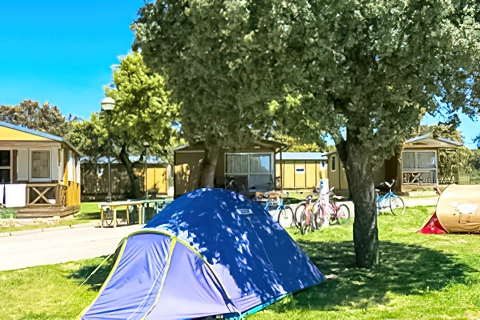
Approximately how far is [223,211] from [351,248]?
4.55 metres

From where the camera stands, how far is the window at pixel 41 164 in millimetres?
19625

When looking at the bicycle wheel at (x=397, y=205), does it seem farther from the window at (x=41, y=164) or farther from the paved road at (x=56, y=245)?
the window at (x=41, y=164)

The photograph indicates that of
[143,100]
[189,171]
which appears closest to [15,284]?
[143,100]

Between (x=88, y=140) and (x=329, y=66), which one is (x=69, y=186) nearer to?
(x=88, y=140)

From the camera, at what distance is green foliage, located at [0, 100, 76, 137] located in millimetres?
50688

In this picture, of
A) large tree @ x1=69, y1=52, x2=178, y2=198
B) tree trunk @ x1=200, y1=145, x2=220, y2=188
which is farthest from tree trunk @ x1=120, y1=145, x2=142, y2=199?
tree trunk @ x1=200, y1=145, x2=220, y2=188

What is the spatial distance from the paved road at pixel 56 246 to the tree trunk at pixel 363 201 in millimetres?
6020

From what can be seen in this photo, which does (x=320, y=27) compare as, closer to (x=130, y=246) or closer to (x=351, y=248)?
(x=130, y=246)

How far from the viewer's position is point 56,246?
11.9 metres

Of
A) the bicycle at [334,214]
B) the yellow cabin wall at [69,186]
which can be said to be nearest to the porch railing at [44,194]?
the yellow cabin wall at [69,186]

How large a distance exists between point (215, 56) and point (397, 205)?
1171 centimetres

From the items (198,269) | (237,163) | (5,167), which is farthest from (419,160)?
(198,269)

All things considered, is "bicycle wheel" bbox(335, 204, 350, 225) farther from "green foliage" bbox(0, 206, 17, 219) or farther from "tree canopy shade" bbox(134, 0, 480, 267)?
"green foliage" bbox(0, 206, 17, 219)

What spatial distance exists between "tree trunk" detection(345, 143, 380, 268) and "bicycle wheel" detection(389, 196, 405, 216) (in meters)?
8.29
